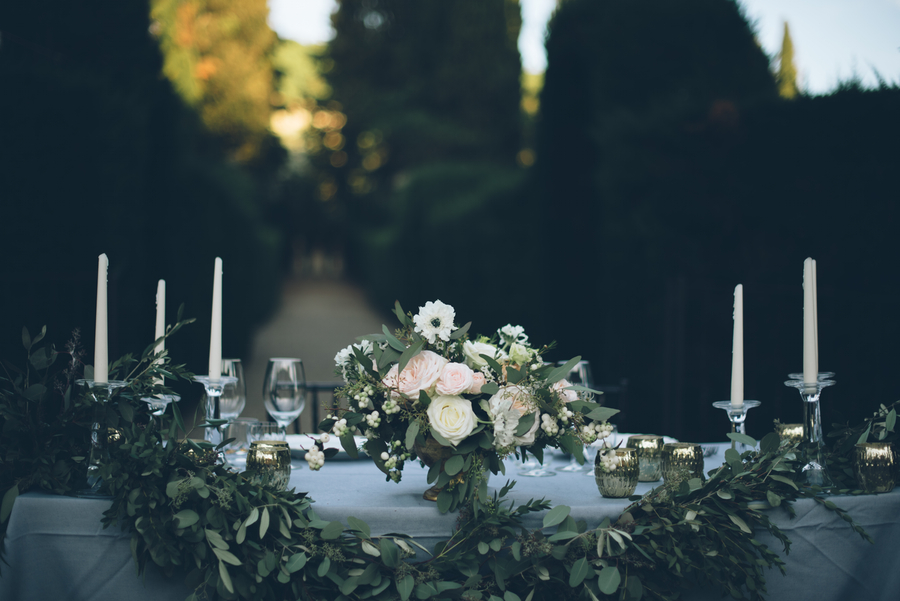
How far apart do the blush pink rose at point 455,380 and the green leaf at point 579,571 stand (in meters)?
0.38

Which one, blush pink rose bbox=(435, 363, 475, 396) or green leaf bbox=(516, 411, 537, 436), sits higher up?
blush pink rose bbox=(435, 363, 475, 396)

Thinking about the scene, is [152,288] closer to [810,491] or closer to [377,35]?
[810,491]

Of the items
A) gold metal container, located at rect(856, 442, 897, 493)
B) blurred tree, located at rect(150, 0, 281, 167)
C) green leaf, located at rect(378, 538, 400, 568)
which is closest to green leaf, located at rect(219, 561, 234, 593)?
green leaf, located at rect(378, 538, 400, 568)

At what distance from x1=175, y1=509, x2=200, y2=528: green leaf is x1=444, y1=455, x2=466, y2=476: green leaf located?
474mm

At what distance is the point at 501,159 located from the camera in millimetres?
18547

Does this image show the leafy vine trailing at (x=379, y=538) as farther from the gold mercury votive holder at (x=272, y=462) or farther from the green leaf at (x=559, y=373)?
the green leaf at (x=559, y=373)

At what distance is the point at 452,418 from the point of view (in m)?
1.31

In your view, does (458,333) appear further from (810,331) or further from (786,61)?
(786,61)

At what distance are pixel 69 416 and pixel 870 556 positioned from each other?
175cm

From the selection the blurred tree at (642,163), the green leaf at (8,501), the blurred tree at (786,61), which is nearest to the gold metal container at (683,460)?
the green leaf at (8,501)

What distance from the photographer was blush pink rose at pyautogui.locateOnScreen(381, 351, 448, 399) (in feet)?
4.40

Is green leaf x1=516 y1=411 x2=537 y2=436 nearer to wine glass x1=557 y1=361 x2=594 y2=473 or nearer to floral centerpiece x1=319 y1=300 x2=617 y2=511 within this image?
floral centerpiece x1=319 y1=300 x2=617 y2=511

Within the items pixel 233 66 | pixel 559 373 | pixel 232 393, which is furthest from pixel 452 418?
pixel 233 66

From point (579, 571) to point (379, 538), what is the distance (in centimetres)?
39
